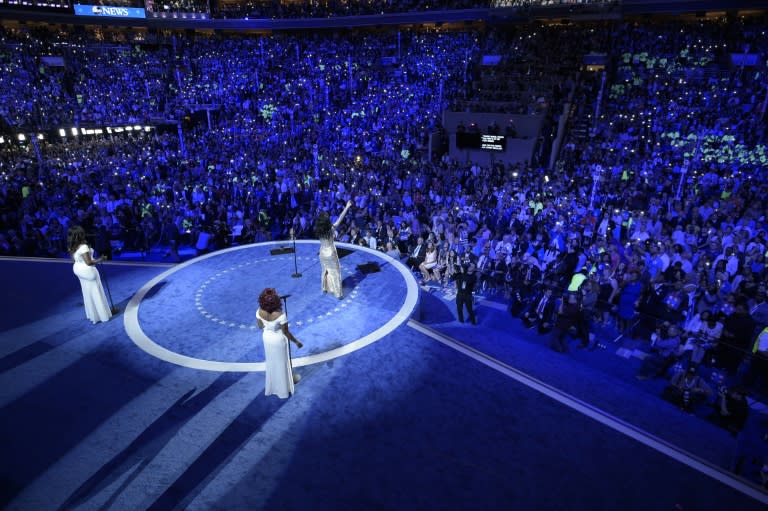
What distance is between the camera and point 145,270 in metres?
9.55

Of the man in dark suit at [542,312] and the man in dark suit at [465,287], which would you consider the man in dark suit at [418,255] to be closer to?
the man in dark suit at [465,287]

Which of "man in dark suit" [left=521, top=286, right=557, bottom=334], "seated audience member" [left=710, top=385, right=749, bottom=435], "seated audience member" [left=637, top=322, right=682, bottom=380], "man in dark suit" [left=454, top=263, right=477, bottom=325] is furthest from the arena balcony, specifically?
"seated audience member" [left=710, top=385, right=749, bottom=435]

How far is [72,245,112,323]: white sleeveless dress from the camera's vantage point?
669 cm

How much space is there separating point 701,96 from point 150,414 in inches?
909

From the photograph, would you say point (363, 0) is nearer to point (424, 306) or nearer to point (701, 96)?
point (701, 96)

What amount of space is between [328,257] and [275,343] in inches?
107

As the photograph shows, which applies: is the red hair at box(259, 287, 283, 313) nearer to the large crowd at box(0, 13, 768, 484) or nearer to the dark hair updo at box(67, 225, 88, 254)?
the dark hair updo at box(67, 225, 88, 254)

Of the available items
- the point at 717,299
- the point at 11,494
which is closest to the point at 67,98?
the point at 11,494

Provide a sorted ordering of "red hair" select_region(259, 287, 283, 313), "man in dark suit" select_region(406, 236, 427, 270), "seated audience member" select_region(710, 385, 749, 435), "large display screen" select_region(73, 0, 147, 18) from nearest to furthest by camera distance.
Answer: "red hair" select_region(259, 287, 283, 313), "seated audience member" select_region(710, 385, 749, 435), "man in dark suit" select_region(406, 236, 427, 270), "large display screen" select_region(73, 0, 147, 18)

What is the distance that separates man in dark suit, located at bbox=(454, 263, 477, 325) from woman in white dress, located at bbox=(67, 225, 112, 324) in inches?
246

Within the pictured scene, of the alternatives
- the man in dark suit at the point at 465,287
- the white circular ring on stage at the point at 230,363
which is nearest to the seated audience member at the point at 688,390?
the man in dark suit at the point at 465,287

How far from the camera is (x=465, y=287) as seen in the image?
8883 millimetres

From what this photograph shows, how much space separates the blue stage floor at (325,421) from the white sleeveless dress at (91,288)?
0.20 metres

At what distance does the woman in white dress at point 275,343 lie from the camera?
16.3ft
